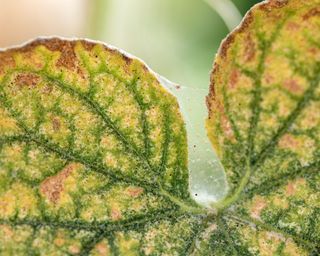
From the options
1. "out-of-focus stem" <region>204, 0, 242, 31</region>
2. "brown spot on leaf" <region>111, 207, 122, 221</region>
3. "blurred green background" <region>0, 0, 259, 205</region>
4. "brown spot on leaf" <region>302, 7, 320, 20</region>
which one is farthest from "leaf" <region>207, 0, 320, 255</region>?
"blurred green background" <region>0, 0, 259, 205</region>

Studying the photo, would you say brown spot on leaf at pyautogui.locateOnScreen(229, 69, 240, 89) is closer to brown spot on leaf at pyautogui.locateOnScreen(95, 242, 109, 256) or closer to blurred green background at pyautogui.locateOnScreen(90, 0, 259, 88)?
brown spot on leaf at pyautogui.locateOnScreen(95, 242, 109, 256)

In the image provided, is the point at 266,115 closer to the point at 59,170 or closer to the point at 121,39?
the point at 59,170

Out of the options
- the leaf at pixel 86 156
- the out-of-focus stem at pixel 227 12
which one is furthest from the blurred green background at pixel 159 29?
the leaf at pixel 86 156

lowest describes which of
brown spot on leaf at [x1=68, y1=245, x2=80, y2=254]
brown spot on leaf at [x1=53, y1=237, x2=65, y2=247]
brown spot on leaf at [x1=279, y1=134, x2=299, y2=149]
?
brown spot on leaf at [x1=68, y1=245, x2=80, y2=254]

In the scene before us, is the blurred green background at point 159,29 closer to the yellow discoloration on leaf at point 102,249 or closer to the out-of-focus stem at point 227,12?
the out-of-focus stem at point 227,12

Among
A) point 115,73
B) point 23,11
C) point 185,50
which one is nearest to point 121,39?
point 185,50

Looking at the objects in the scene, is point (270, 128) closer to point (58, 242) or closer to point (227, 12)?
point (58, 242)

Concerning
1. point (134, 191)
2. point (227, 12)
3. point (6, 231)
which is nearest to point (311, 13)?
point (134, 191)
